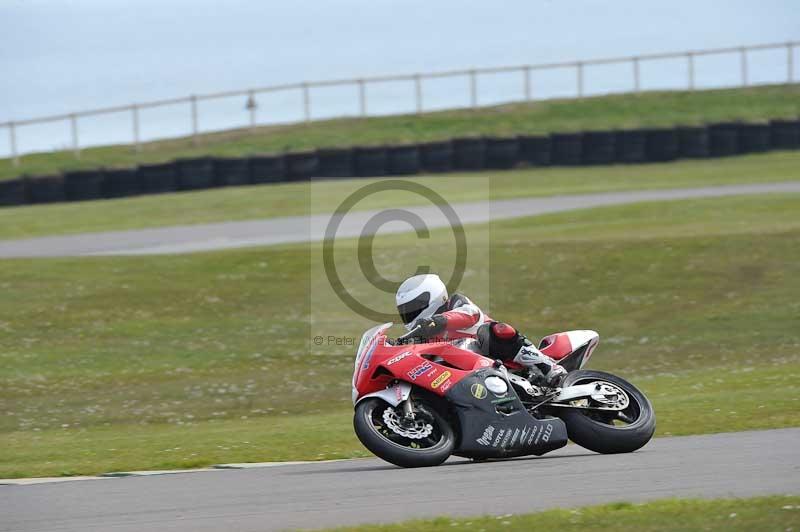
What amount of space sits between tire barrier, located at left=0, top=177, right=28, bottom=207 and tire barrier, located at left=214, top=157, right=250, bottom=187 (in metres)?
5.38

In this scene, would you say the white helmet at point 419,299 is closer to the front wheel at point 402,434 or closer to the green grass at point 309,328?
the front wheel at point 402,434

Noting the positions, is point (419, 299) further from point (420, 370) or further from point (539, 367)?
point (539, 367)

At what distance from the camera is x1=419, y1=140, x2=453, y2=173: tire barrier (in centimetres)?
3859

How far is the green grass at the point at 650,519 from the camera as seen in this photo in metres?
6.97

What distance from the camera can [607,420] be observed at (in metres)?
10.2

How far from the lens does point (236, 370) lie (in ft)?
60.1

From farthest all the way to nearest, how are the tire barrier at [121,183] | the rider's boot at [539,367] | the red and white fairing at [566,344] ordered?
the tire barrier at [121,183]
the red and white fairing at [566,344]
the rider's boot at [539,367]

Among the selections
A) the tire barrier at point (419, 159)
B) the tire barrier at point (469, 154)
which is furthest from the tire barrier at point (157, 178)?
the tire barrier at point (469, 154)

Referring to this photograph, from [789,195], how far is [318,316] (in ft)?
45.8

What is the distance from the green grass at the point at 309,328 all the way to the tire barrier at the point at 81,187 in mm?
11905

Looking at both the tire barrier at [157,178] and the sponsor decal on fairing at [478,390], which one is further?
the tire barrier at [157,178]

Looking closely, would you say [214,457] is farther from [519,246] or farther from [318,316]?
[519,246]

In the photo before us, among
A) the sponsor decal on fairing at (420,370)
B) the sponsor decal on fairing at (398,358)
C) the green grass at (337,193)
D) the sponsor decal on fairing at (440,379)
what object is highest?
the sponsor decal on fairing at (398,358)

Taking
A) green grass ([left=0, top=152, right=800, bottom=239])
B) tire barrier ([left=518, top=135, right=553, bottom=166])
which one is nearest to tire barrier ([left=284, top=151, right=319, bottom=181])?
green grass ([left=0, top=152, right=800, bottom=239])
